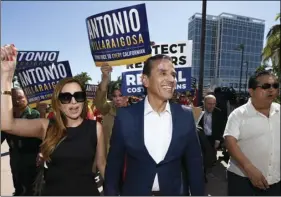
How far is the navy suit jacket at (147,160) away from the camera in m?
2.08

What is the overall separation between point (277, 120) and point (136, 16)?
2.75m

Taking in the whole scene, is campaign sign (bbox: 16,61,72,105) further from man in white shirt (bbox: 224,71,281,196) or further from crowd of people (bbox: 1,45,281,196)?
man in white shirt (bbox: 224,71,281,196)

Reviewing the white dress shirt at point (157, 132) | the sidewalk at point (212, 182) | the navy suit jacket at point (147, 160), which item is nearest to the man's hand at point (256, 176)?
the navy suit jacket at point (147, 160)

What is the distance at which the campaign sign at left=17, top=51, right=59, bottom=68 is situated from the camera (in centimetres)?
1038

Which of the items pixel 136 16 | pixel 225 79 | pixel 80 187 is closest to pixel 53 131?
pixel 80 187

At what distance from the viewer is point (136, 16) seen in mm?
4594

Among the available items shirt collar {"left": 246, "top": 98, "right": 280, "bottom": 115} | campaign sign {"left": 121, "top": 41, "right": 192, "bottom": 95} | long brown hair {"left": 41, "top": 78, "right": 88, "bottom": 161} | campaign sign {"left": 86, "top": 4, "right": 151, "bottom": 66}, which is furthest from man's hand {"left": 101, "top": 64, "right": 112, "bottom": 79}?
shirt collar {"left": 246, "top": 98, "right": 280, "bottom": 115}

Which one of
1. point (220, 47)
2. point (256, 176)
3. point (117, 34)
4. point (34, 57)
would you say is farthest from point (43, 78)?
point (220, 47)

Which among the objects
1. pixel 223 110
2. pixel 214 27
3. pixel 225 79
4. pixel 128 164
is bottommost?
pixel 225 79

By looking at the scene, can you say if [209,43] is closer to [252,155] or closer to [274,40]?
[274,40]

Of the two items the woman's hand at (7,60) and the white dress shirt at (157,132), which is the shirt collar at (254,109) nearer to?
the white dress shirt at (157,132)

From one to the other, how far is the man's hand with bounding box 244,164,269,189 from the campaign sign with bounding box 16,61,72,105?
423cm

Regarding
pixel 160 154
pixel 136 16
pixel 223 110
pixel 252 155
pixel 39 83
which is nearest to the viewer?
pixel 160 154

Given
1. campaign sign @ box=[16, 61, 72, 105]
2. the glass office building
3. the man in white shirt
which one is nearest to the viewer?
the man in white shirt
